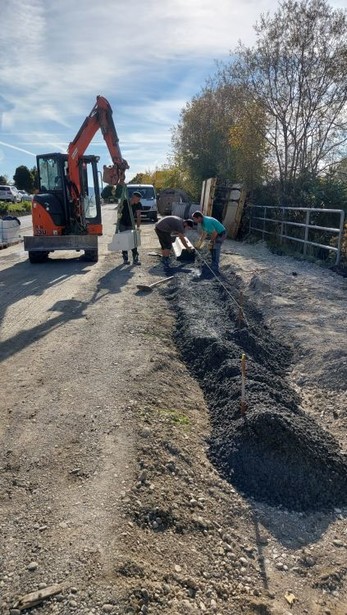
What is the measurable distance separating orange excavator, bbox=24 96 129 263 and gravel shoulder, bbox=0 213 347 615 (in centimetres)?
554

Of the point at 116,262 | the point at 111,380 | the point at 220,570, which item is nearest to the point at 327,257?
the point at 116,262

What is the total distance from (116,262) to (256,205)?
7533 mm

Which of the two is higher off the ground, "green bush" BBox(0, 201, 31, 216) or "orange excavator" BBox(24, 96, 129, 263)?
"orange excavator" BBox(24, 96, 129, 263)

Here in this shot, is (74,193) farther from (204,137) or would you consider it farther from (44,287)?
(204,137)

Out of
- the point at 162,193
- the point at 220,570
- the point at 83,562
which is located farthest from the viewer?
the point at 162,193

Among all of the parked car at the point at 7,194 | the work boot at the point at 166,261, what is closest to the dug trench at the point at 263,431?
the work boot at the point at 166,261

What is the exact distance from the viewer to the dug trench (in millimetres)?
3613

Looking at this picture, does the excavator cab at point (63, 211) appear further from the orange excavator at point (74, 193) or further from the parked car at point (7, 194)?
the parked car at point (7, 194)

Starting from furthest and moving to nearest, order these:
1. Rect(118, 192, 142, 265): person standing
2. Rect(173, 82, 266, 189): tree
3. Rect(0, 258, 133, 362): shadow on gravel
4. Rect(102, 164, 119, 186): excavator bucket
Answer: Rect(173, 82, 266, 189): tree → Rect(118, 192, 142, 265): person standing → Rect(102, 164, 119, 186): excavator bucket → Rect(0, 258, 133, 362): shadow on gravel

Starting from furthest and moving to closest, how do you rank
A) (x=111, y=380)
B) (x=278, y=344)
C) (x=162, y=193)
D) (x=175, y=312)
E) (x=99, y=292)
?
(x=162, y=193) → (x=99, y=292) → (x=175, y=312) → (x=278, y=344) → (x=111, y=380)

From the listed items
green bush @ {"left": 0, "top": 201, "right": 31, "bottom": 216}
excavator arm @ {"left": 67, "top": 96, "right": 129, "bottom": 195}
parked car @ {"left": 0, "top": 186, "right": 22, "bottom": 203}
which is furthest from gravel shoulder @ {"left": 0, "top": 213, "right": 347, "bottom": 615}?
parked car @ {"left": 0, "top": 186, "right": 22, "bottom": 203}

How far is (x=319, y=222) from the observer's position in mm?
13766

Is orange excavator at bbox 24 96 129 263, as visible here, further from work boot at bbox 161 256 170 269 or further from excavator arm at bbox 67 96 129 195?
work boot at bbox 161 256 170 269

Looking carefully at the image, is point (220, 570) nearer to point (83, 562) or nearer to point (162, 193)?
point (83, 562)
